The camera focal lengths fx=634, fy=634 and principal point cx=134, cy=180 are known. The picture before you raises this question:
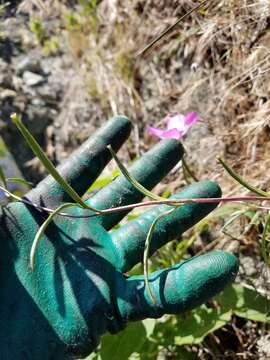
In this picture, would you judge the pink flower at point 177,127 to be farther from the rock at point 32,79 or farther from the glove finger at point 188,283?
the rock at point 32,79

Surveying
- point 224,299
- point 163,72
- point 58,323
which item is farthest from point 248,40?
point 58,323

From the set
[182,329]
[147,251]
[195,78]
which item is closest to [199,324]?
[182,329]

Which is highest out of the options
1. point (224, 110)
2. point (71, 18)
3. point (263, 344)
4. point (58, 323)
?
point (71, 18)

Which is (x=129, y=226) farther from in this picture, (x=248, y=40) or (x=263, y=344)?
(x=248, y=40)

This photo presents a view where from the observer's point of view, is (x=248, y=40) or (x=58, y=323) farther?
(x=248, y=40)

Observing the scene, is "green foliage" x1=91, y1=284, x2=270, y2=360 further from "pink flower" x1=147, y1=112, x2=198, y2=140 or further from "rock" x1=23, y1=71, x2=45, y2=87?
"rock" x1=23, y1=71, x2=45, y2=87

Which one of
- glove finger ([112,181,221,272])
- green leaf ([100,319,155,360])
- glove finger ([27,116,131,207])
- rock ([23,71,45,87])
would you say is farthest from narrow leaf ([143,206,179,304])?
rock ([23,71,45,87])

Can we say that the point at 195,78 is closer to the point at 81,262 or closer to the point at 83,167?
the point at 83,167
